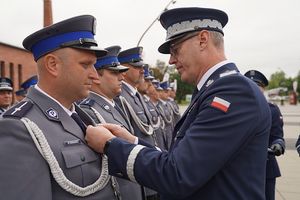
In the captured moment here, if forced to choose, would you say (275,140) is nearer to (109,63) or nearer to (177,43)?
(109,63)

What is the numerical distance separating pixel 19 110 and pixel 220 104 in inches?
42.4

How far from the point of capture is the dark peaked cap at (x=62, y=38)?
217 cm

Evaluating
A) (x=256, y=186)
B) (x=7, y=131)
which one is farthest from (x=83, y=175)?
(x=256, y=186)

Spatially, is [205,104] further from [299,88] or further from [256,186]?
[299,88]

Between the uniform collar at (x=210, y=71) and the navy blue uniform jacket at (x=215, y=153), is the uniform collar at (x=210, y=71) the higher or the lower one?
the higher one

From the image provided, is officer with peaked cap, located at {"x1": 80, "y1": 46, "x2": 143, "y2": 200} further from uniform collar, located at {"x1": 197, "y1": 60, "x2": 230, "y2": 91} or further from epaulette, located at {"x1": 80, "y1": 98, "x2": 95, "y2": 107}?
uniform collar, located at {"x1": 197, "y1": 60, "x2": 230, "y2": 91}

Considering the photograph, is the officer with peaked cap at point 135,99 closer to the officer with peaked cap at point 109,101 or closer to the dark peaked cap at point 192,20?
the officer with peaked cap at point 109,101

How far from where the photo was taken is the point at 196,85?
Result: 7.39 feet

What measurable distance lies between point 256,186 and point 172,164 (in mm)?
480

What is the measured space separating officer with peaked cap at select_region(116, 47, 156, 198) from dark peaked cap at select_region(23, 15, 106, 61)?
8.34 ft

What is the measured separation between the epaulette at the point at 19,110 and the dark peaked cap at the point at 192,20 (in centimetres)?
88

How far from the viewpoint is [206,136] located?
72.1 inches

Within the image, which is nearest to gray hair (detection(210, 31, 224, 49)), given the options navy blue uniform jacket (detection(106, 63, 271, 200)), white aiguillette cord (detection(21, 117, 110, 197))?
navy blue uniform jacket (detection(106, 63, 271, 200))

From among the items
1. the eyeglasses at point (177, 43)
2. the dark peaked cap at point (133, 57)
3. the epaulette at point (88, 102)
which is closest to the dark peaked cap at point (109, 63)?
the epaulette at point (88, 102)
